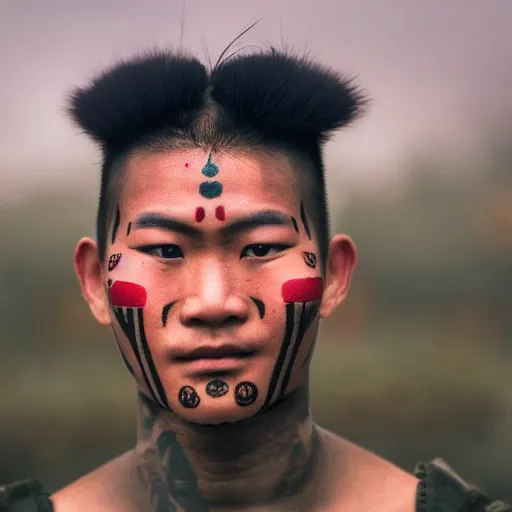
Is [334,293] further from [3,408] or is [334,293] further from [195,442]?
[3,408]

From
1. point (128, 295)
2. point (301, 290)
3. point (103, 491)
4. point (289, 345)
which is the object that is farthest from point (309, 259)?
point (103, 491)

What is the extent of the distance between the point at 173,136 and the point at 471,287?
87 centimetres

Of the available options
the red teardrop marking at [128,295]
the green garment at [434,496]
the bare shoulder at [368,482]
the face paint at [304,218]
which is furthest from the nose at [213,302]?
the green garment at [434,496]

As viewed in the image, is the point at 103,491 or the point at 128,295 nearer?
the point at 128,295

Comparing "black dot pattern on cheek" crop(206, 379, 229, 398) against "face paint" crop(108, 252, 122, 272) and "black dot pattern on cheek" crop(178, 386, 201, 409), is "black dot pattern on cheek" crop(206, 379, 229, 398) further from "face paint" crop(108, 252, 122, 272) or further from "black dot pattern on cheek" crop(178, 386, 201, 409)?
"face paint" crop(108, 252, 122, 272)

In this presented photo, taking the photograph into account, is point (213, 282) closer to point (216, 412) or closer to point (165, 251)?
point (165, 251)

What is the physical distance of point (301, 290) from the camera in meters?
1.61

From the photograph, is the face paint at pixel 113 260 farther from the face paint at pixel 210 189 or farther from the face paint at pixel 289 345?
the face paint at pixel 289 345

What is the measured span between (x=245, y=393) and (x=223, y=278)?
0.25m

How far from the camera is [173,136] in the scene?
1.61m

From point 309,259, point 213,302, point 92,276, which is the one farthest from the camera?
point 92,276

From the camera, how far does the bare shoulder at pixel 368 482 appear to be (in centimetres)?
177

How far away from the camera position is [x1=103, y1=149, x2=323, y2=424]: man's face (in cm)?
155

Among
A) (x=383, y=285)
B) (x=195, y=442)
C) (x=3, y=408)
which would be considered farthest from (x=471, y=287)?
(x=3, y=408)
